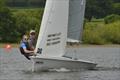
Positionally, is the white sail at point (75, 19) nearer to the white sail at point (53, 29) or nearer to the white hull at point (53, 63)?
the white sail at point (53, 29)

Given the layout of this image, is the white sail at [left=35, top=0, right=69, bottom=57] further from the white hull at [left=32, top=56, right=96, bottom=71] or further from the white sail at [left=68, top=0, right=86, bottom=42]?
the white hull at [left=32, top=56, right=96, bottom=71]

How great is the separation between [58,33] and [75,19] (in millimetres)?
1638

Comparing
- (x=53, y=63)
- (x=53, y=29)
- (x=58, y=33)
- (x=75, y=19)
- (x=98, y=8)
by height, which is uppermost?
(x=75, y=19)

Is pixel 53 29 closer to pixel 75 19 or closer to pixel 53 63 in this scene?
pixel 75 19

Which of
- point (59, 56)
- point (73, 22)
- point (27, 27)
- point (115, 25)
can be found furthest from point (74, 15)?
point (115, 25)

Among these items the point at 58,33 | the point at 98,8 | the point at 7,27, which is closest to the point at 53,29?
the point at 58,33

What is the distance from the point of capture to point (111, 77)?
3703 centimetres

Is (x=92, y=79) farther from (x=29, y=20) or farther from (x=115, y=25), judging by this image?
(x=115, y=25)

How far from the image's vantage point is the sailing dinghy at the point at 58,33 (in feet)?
125

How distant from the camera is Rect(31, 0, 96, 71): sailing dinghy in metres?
38.1

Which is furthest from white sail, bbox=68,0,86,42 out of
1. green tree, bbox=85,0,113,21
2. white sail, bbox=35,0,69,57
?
green tree, bbox=85,0,113,21

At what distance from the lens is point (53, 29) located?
39094 millimetres

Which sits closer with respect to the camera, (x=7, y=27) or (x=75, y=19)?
(x=75, y=19)

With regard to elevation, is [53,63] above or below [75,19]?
below
